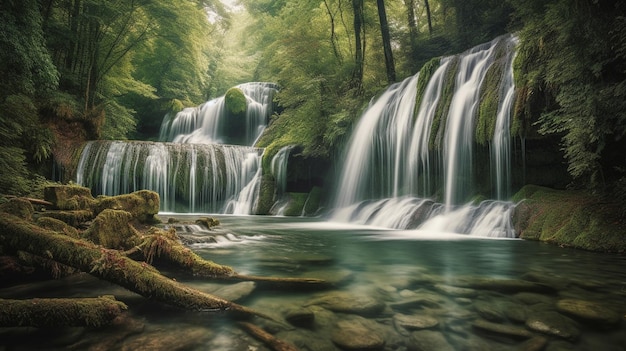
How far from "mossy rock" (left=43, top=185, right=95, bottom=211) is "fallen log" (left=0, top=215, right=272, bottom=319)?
3.13 metres

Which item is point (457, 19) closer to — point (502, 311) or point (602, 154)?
point (602, 154)

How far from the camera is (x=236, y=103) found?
24.5 m

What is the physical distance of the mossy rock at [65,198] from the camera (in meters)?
5.86

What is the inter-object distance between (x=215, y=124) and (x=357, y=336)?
947 inches

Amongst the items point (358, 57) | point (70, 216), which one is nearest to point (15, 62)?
point (70, 216)

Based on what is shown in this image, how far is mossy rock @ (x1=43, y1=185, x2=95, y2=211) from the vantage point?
5.86m

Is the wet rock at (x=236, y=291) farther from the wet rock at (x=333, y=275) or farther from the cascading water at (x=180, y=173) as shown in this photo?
the cascading water at (x=180, y=173)

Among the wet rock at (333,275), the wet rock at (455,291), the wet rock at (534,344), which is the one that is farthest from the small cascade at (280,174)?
the wet rock at (534,344)

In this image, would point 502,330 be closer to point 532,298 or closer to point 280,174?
point 532,298

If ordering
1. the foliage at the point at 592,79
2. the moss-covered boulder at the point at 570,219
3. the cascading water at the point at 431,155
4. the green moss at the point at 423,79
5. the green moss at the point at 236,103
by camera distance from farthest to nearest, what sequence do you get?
1. the green moss at the point at 236,103
2. the green moss at the point at 423,79
3. the cascading water at the point at 431,155
4. the moss-covered boulder at the point at 570,219
5. the foliage at the point at 592,79

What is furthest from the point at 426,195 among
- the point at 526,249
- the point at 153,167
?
the point at 153,167

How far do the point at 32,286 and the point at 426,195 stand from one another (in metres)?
9.94

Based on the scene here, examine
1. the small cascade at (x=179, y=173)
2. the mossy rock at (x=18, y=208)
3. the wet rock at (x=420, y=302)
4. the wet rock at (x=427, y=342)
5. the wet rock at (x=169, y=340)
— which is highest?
the small cascade at (x=179, y=173)

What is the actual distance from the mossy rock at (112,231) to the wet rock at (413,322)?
3462mm
